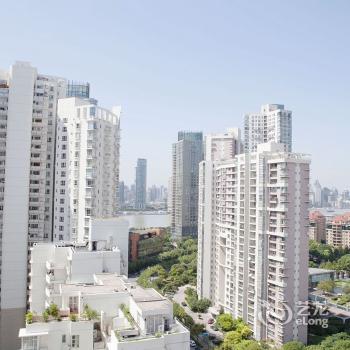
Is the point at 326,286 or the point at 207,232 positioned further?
the point at 326,286

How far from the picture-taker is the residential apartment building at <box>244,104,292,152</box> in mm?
45406

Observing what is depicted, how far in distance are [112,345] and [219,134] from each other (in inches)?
1295

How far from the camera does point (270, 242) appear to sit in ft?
54.0

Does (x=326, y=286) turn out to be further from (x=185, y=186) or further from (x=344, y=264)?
(x=185, y=186)

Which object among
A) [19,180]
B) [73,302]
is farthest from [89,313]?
[19,180]

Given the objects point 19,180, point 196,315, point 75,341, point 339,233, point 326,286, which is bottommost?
point 196,315

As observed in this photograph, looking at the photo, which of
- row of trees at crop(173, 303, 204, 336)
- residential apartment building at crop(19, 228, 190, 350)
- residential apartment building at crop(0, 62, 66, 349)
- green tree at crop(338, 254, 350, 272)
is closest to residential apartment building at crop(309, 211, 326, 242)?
green tree at crop(338, 254, 350, 272)

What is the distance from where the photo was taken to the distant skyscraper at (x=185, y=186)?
4578 centimetres

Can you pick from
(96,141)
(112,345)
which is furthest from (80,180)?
(112,345)

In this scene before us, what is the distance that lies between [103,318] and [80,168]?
999cm

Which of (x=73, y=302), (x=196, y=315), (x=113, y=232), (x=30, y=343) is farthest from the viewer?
(x=196, y=315)

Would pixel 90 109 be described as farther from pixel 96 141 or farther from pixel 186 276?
pixel 186 276

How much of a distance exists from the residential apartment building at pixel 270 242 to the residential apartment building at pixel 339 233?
25.1m

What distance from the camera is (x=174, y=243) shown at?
43094 millimetres
